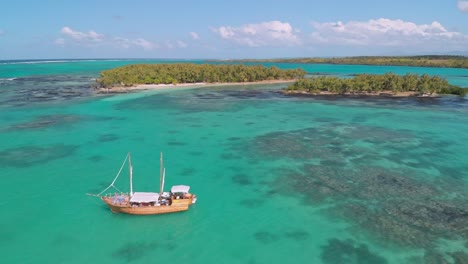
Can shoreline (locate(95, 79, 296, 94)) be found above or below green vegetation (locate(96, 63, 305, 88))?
below

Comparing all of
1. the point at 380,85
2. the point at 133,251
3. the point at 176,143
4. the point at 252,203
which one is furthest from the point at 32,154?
the point at 380,85

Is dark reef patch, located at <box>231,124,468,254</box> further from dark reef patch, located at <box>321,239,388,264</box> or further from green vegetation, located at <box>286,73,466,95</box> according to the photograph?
green vegetation, located at <box>286,73,466,95</box>

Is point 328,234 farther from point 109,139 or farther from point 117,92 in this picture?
point 117,92

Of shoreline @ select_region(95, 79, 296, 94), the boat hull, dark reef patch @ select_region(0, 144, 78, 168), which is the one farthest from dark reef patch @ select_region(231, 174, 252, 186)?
shoreline @ select_region(95, 79, 296, 94)

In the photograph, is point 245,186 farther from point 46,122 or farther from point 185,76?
point 185,76

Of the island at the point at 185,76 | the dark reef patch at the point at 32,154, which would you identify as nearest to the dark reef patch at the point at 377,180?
the dark reef patch at the point at 32,154

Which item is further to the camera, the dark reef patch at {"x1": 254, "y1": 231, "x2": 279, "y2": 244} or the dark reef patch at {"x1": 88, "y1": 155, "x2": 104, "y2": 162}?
the dark reef patch at {"x1": 88, "y1": 155, "x2": 104, "y2": 162}

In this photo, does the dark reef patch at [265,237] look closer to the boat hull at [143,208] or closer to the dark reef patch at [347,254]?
the dark reef patch at [347,254]
